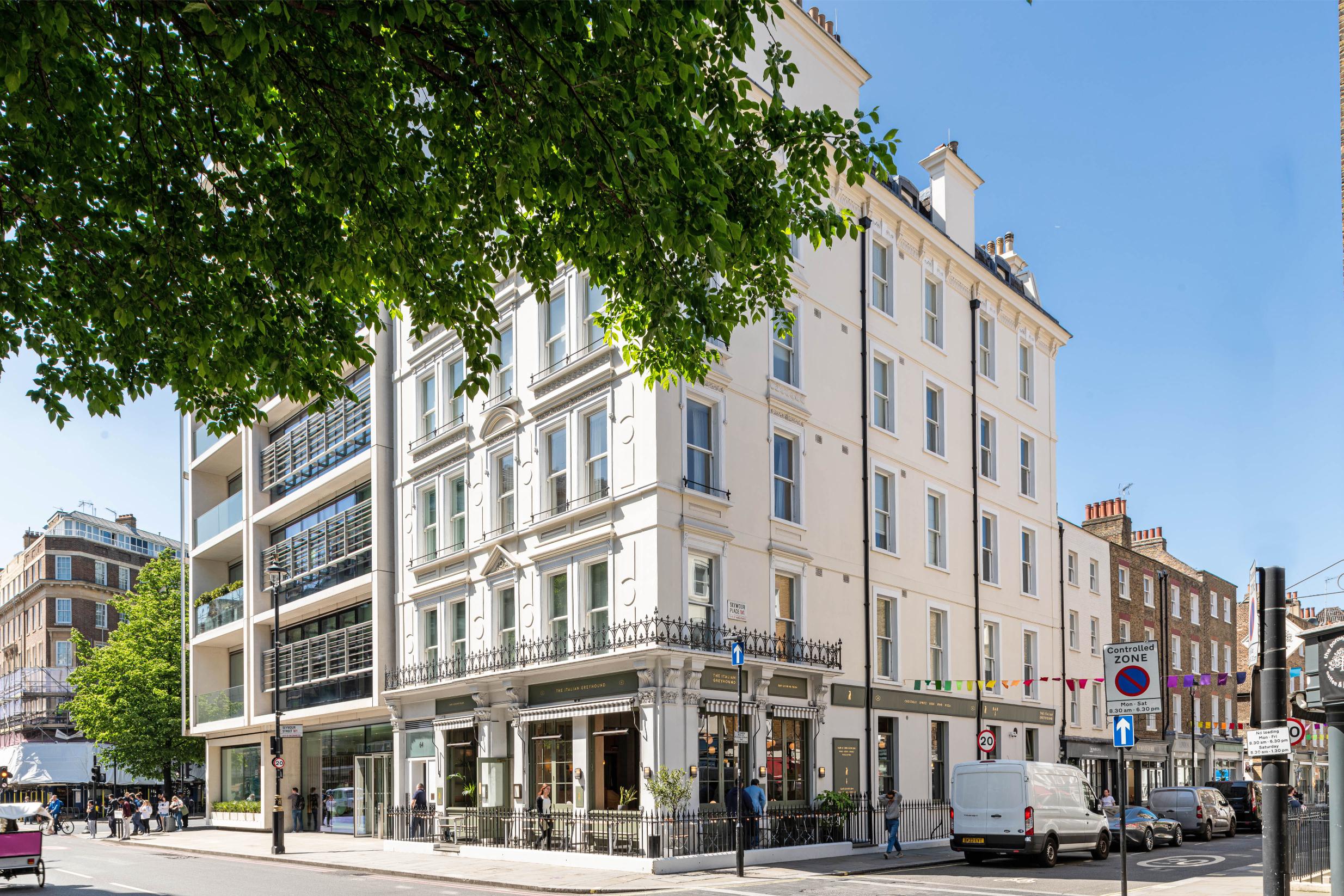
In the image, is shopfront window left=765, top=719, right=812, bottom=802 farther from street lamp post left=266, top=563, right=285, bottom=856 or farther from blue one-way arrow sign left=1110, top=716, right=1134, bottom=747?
street lamp post left=266, top=563, right=285, bottom=856

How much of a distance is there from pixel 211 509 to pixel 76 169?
127 feet

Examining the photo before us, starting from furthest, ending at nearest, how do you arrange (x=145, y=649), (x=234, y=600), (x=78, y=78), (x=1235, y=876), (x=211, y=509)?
(x=145, y=649) → (x=211, y=509) → (x=234, y=600) → (x=1235, y=876) → (x=78, y=78)

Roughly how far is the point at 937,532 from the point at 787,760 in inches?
380

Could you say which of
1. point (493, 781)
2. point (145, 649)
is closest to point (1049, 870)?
point (493, 781)

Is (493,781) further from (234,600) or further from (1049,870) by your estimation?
(234,600)

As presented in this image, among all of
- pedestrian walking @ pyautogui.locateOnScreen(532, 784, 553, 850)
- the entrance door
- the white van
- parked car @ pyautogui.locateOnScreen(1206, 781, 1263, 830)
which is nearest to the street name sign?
the white van

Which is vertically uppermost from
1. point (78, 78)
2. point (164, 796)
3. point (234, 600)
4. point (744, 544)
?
point (78, 78)

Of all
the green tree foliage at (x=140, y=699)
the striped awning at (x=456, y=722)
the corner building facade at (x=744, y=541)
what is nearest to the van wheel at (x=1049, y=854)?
the corner building facade at (x=744, y=541)

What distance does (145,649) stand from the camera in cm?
5234

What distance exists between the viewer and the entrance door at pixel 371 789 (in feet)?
107

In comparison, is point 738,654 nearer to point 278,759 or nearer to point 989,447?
point 278,759

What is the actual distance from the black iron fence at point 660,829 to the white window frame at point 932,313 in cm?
1285

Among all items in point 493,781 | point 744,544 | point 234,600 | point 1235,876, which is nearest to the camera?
point 1235,876

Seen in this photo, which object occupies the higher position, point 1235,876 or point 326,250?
point 326,250
